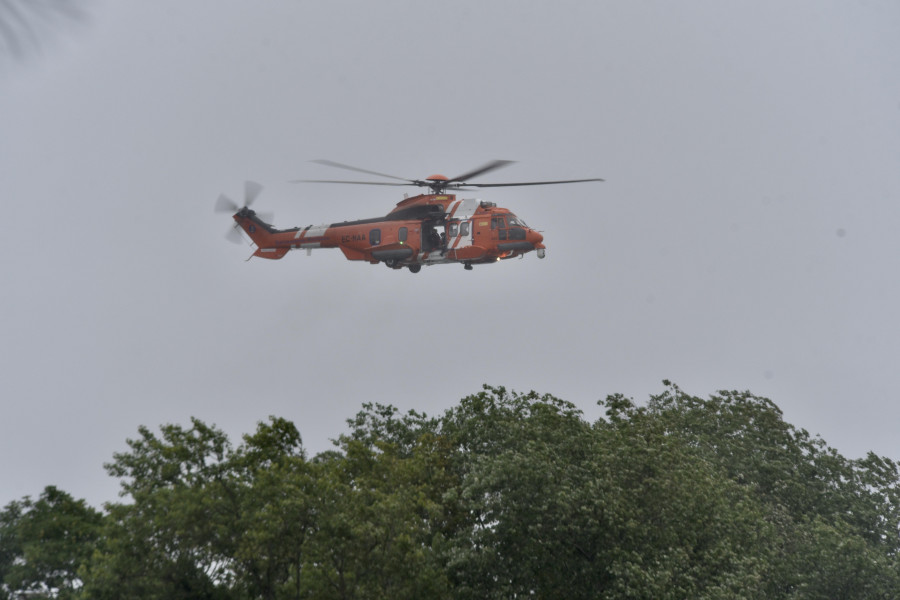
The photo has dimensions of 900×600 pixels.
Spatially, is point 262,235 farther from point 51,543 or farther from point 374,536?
point 374,536

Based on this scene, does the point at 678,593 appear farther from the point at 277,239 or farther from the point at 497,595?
the point at 277,239

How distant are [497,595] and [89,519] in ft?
61.6

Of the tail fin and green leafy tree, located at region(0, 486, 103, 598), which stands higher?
the tail fin

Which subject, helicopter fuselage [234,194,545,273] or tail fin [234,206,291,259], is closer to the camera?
helicopter fuselage [234,194,545,273]

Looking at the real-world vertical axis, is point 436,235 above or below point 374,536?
above

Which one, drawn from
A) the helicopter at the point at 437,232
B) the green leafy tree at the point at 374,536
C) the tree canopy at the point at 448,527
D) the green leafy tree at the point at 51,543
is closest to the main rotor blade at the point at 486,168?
the helicopter at the point at 437,232

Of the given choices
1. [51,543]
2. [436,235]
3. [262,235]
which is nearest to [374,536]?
[51,543]

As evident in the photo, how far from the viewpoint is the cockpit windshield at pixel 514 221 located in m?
51.0

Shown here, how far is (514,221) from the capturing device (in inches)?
2014

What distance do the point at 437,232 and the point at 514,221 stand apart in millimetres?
3601

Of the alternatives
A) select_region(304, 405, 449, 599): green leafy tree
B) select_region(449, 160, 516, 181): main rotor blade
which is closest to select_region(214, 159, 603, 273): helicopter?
select_region(449, 160, 516, 181): main rotor blade

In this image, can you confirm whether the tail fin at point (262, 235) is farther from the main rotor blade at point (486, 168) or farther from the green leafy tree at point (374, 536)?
the green leafy tree at point (374, 536)

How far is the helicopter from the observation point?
50.8 metres

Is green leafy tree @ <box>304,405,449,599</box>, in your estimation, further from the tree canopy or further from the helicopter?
the helicopter
